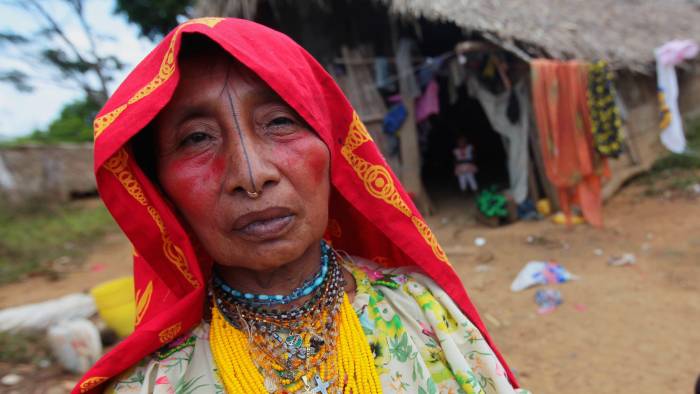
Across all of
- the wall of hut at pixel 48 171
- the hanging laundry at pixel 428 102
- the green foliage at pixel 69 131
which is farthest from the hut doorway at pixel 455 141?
the green foliage at pixel 69 131

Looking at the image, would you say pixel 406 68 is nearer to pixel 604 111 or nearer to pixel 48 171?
pixel 604 111

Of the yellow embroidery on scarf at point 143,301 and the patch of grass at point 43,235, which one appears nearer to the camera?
the yellow embroidery on scarf at point 143,301

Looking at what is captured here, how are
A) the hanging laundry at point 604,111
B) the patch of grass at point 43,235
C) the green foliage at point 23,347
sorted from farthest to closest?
the patch of grass at point 43,235
the hanging laundry at point 604,111
the green foliage at point 23,347

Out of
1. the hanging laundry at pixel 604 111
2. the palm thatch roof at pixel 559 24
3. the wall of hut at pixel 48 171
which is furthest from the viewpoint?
the wall of hut at pixel 48 171

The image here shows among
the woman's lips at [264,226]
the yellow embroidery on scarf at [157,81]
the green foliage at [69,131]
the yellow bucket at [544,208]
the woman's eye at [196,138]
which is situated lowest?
the green foliage at [69,131]

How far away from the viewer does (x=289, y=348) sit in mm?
1012

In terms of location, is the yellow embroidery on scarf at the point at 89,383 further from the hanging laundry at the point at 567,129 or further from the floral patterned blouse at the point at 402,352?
the hanging laundry at the point at 567,129

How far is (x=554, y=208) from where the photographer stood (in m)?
6.93

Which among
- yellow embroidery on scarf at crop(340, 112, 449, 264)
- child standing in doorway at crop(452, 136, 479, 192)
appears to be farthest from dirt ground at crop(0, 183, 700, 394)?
yellow embroidery on scarf at crop(340, 112, 449, 264)

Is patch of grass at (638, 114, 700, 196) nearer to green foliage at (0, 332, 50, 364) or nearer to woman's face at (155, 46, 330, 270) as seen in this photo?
woman's face at (155, 46, 330, 270)

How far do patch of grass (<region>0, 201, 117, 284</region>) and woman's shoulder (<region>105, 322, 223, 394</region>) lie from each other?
6.64 m

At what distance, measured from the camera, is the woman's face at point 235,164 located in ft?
2.98

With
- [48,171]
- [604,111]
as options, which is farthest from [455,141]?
[48,171]

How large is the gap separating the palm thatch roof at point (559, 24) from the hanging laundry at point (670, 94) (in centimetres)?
46
